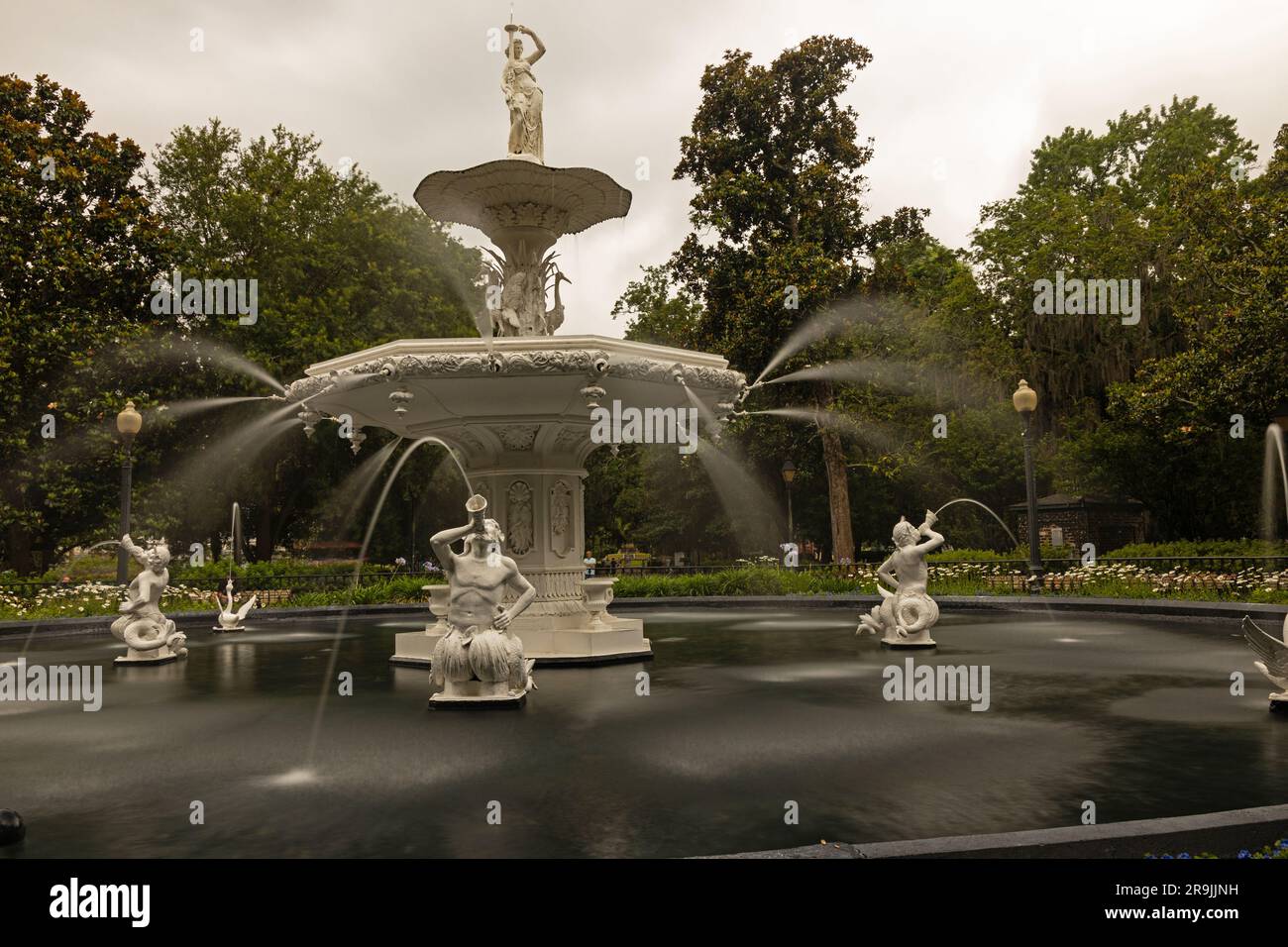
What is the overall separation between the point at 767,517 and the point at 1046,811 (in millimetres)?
40495

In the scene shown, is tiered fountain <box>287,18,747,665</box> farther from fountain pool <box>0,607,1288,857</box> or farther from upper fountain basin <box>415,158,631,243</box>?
fountain pool <box>0,607,1288,857</box>

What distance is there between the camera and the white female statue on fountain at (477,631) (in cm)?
837

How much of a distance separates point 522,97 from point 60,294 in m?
19.5

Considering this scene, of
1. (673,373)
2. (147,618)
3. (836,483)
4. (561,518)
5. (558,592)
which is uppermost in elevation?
(673,373)

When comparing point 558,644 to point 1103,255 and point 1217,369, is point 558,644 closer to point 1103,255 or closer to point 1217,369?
point 1217,369

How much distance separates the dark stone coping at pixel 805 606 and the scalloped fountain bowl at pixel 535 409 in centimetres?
800

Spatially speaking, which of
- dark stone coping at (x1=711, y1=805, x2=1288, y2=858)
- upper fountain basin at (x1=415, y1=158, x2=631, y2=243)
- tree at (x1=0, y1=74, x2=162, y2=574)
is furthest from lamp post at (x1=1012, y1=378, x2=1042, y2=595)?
tree at (x1=0, y1=74, x2=162, y2=574)

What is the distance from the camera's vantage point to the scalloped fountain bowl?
10.8 meters

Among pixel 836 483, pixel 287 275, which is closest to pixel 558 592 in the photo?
pixel 836 483

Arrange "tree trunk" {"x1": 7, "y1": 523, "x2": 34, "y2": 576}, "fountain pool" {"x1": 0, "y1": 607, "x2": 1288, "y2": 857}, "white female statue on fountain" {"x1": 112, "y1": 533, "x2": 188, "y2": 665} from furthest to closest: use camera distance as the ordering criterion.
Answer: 1. "tree trunk" {"x1": 7, "y1": 523, "x2": 34, "y2": 576}
2. "white female statue on fountain" {"x1": 112, "y1": 533, "x2": 188, "y2": 665}
3. "fountain pool" {"x1": 0, "y1": 607, "x2": 1288, "y2": 857}

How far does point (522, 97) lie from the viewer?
43.7 feet

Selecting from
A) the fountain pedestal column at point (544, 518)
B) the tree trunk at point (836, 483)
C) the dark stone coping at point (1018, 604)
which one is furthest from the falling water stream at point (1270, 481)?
the fountain pedestal column at point (544, 518)

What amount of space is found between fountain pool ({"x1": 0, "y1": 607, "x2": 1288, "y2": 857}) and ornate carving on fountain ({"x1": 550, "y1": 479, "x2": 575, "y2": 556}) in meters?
2.15
